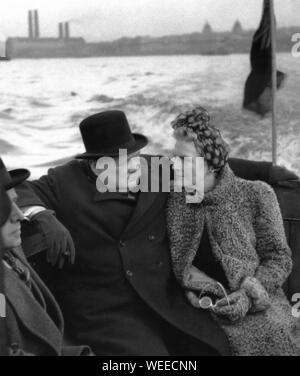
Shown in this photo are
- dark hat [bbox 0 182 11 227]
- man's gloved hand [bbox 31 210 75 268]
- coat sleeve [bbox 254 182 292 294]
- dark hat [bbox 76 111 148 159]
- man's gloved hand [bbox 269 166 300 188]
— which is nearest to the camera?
dark hat [bbox 0 182 11 227]

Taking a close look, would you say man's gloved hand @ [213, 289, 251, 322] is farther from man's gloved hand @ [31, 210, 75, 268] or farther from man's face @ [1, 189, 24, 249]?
man's face @ [1, 189, 24, 249]

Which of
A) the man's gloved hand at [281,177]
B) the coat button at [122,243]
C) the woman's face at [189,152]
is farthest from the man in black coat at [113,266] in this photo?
the man's gloved hand at [281,177]

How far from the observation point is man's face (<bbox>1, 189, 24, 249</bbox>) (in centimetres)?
235

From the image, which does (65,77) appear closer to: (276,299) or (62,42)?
(62,42)

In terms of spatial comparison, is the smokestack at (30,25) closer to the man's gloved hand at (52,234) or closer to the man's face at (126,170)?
the man's face at (126,170)

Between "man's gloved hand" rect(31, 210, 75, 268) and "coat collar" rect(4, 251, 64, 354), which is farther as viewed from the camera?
"man's gloved hand" rect(31, 210, 75, 268)

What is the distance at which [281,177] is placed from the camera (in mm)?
2961

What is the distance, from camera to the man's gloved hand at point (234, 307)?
2.71m

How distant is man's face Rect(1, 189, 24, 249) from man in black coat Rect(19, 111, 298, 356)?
0.22 metres

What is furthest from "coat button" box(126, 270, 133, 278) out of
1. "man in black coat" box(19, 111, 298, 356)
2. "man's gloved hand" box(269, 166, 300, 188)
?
"man's gloved hand" box(269, 166, 300, 188)

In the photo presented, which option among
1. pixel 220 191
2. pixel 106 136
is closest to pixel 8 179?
pixel 106 136

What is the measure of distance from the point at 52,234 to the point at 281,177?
1072 millimetres

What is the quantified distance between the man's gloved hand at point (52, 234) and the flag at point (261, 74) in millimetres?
1059

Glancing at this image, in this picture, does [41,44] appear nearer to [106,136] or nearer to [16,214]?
[106,136]
